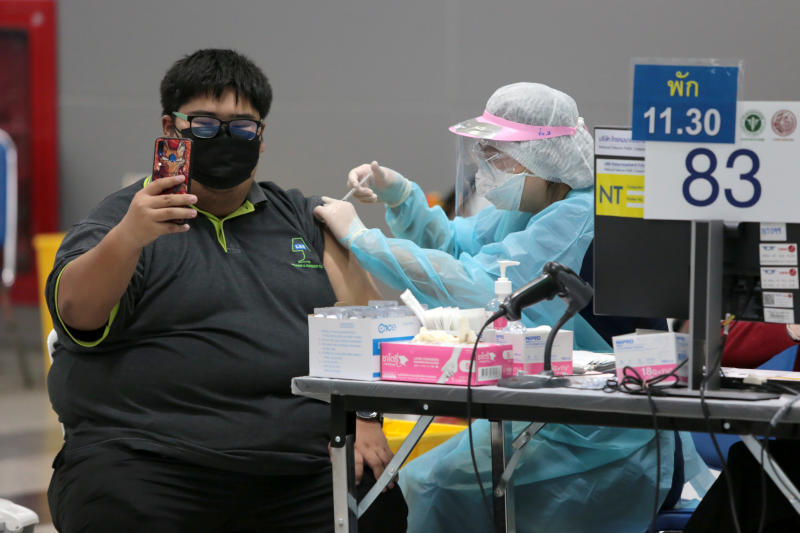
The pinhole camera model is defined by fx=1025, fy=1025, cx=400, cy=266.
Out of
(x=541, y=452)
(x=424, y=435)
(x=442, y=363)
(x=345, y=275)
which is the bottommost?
(x=424, y=435)

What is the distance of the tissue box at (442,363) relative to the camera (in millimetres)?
1808

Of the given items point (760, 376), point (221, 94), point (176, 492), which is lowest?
point (176, 492)

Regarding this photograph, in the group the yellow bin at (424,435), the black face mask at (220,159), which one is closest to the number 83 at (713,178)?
the black face mask at (220,159)

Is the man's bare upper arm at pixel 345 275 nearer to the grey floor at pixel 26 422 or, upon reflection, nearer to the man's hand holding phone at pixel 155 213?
the man's hand holding phone at pixel 155 213

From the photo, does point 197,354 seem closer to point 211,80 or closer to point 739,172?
point 211,80

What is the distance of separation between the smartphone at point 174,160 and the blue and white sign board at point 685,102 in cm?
88

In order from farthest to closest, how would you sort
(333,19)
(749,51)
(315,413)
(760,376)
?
(333,19)
(749,51)
(315,413)
(760,376)

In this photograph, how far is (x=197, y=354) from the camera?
7.34 ft

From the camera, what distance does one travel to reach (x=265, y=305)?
234cm

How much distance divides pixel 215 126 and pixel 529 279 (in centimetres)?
80

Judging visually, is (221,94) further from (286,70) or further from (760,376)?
(286,70)

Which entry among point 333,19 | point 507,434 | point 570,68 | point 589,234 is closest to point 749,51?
point 570,68

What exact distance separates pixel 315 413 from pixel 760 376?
96 centimetres

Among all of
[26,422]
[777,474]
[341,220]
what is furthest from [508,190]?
[26,422]
